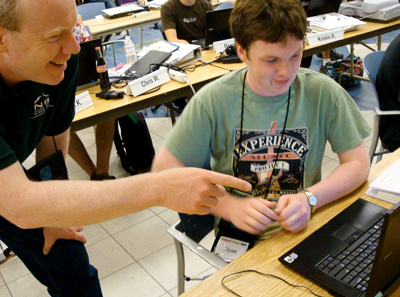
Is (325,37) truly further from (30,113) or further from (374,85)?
(30,113)

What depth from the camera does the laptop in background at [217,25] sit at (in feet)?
9.61

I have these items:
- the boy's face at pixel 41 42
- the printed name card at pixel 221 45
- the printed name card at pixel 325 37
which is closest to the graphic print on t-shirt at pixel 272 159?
the boy's face at pixel 41 42

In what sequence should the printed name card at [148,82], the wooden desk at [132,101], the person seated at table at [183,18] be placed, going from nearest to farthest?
the wooden desk at [132,101]
the printed name card at [148,82]
the person seated at table at [183,18]

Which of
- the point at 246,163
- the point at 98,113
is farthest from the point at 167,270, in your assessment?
the point at 246,163

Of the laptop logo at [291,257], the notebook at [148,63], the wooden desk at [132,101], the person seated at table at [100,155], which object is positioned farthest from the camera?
the person seated at table at [100,155]

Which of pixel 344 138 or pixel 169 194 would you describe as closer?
pixel 169 194

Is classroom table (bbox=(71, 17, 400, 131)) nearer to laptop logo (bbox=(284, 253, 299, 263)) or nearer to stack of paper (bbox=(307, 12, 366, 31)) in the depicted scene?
stack of paper (bbox=(307, 12, 366, 31))

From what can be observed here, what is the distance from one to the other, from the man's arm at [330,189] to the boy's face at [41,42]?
0.71 meters

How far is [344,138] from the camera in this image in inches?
50.0

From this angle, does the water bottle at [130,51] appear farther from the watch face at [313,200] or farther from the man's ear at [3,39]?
the watch face at [313,200]

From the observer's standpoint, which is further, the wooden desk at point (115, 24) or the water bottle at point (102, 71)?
the wooden desk at point (115, 24)

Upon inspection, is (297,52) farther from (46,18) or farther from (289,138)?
(46,18)

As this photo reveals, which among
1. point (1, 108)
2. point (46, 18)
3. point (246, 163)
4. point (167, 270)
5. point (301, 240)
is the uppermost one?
point (46, 18)

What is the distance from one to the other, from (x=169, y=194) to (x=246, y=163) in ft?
1.57
